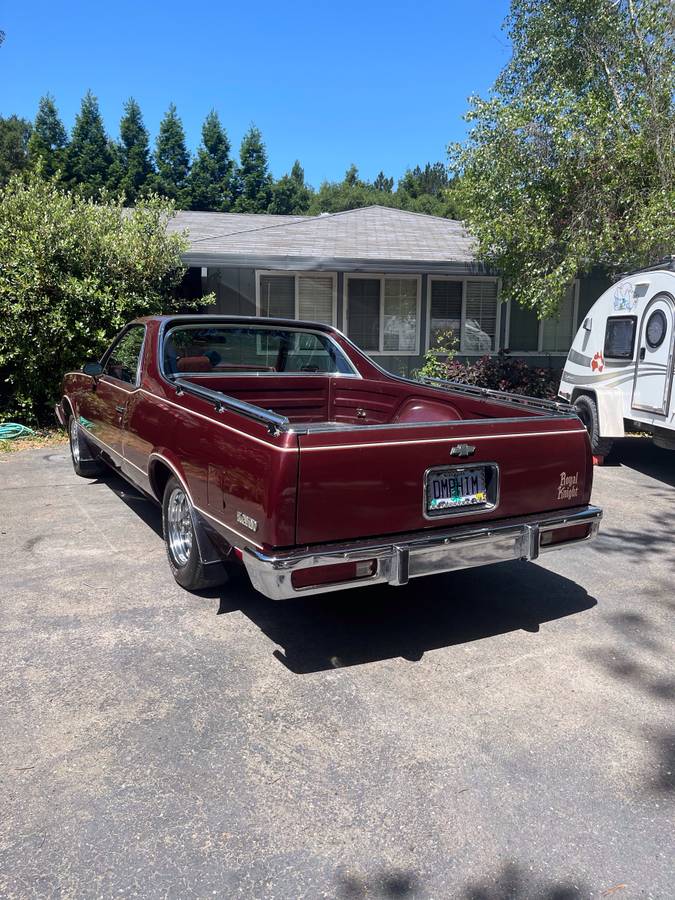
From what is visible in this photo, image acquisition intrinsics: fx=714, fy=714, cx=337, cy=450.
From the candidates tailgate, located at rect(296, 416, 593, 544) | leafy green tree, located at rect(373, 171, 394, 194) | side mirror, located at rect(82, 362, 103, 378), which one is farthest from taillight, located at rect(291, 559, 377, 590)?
leafy green tree, located at rect(373, 171, 394, 194)

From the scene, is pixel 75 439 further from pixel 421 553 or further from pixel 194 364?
pixel 421 553

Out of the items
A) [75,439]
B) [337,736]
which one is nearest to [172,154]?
[75,439]

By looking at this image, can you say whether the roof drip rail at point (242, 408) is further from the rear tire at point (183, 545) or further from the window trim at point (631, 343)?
the window trim at point (631, 343)

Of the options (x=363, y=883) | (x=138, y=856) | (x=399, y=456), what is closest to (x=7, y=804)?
(x=138, y=856)

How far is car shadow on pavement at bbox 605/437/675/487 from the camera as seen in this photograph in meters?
9.05

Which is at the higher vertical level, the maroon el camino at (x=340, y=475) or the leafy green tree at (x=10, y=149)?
the leafy green tree at (x=10, y=149)

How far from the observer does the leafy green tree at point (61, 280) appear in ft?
32.9

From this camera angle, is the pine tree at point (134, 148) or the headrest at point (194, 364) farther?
the pine tree at point (134, 148)

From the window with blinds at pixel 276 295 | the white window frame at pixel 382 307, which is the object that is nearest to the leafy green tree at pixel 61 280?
the window with blinds at pixel 276 295

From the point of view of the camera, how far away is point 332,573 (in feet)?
11.5

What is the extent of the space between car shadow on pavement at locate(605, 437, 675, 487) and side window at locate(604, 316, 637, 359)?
1.51 m

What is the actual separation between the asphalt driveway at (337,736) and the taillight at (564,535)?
0.57 meters

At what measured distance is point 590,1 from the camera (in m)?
12.7

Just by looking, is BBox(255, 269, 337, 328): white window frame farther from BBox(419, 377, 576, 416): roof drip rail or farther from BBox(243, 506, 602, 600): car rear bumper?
BBox(243, 506, 602, 600): car rear bumper
